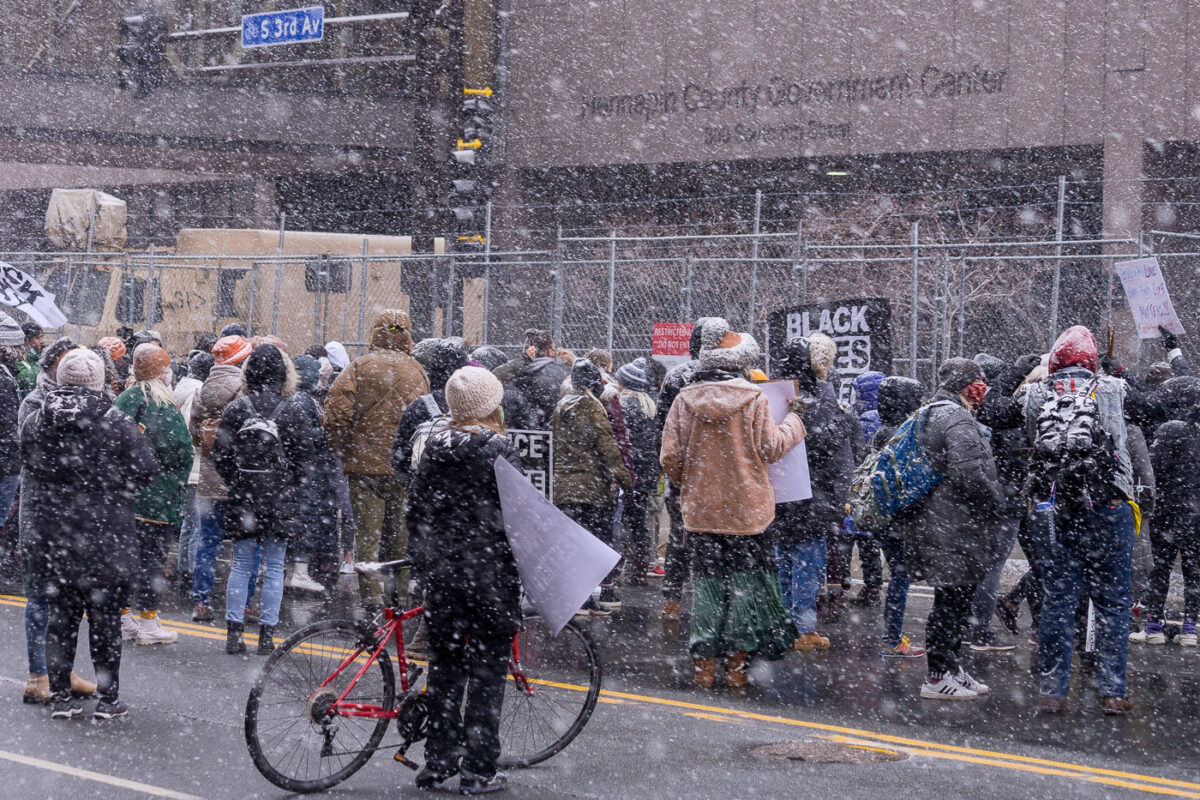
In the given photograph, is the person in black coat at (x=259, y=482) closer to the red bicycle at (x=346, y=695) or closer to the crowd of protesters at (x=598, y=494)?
the crowd of protesters at (x=598, y=494)

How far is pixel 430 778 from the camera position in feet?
19.9

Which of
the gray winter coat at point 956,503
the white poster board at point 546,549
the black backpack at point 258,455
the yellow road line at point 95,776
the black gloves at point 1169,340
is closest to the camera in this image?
the white poster board at point 546,549

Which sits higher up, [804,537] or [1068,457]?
[1068,457]

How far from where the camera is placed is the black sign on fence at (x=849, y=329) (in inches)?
448

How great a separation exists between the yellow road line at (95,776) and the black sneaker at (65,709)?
0.62 meters

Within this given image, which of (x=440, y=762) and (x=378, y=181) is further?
(x=378, y=181)

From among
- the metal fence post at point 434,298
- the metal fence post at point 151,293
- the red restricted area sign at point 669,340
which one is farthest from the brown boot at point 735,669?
the metal fence post at point 151,293

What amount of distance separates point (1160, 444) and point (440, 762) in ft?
19.3

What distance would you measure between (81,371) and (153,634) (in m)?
2.60

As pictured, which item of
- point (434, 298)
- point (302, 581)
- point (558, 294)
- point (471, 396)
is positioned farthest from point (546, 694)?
point (434, 298)

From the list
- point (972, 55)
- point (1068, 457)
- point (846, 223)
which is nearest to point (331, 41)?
point (846, 223)

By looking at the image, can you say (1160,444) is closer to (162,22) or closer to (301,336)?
(301,336)

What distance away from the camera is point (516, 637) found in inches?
246

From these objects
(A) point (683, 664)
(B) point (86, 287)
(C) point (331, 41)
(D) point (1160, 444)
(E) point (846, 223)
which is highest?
(C) point (331, 41)
